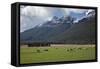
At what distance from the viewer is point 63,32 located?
4.17 meters

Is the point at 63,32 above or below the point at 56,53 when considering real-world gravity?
above

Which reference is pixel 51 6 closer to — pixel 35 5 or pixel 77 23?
pixel 35 5

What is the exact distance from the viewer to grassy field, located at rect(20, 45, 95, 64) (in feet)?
12.7

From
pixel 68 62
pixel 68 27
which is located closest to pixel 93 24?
pixel 68 27

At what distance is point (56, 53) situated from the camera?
4.11 metres

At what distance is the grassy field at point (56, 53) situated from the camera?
388 cm

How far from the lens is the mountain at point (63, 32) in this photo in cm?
396

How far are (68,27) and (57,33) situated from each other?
0.21 m

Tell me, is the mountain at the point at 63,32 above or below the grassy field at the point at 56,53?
above

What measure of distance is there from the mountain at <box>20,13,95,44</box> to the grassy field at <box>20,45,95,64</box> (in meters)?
0.10

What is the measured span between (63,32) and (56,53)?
0.35 m

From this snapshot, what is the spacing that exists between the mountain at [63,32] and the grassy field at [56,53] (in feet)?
0.33

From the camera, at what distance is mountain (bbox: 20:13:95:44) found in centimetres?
396

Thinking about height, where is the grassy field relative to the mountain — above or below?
below
